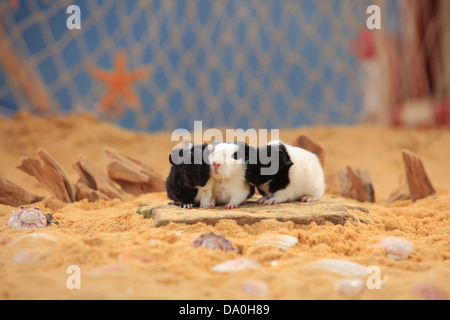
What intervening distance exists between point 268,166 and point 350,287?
3.31ft

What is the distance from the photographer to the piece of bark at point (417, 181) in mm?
2844

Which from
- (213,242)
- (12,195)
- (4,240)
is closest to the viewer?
(213,242)

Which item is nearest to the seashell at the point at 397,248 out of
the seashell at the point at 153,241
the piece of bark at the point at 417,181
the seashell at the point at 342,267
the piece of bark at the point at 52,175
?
the seashell at the point at 342,267

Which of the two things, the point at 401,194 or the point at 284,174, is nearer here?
the point at 284,174

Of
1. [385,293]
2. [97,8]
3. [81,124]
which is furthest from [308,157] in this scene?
[97,8]

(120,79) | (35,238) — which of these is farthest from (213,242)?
(120,79)

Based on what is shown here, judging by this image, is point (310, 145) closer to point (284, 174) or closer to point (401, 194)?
point (401, 194)

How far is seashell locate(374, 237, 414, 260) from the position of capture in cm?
156

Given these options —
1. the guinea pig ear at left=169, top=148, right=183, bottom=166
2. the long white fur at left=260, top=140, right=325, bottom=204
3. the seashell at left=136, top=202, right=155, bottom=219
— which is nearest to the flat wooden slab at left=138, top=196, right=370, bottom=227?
the seashell at left=136, top=202, right=155, bottom=219

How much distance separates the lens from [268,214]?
194 centimetres

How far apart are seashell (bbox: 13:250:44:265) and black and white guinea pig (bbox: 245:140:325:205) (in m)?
1.04

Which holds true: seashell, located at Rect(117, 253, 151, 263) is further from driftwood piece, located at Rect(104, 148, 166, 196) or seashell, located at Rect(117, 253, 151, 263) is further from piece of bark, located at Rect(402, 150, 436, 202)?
piece of bark, located at Rect(402, 150, 436, 202)

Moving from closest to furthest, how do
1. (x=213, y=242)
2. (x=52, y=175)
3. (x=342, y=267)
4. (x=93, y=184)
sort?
(x=342, y=267) → (x=213, y=242) → (x=52, y=175) → (x=93, y=184)
